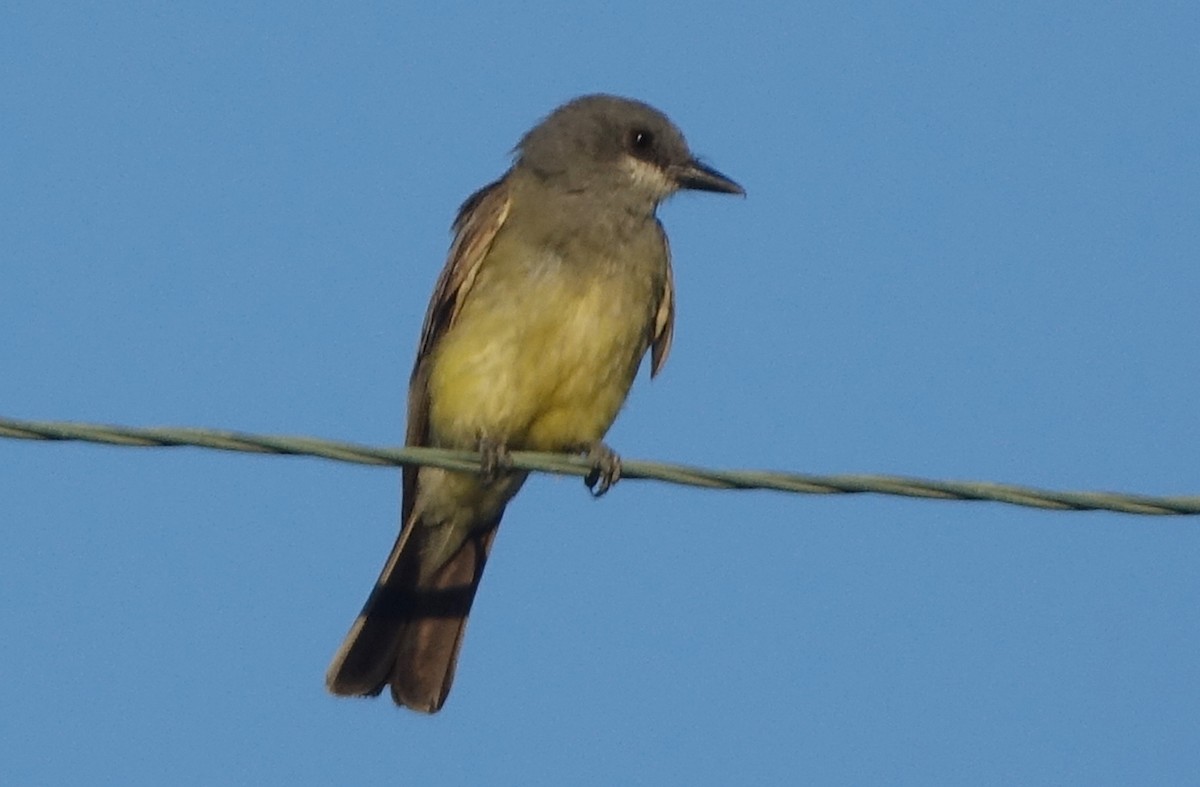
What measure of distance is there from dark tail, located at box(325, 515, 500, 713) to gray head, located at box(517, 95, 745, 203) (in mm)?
1569

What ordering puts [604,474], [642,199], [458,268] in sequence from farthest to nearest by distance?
[642,199] < [458,268] < [604,474]

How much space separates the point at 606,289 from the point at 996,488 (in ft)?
11.0

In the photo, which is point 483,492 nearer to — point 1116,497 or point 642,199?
point 642,199

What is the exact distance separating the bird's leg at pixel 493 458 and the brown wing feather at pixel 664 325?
107cm

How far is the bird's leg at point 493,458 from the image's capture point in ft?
23.0

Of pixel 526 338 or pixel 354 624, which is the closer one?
pixel 526 338

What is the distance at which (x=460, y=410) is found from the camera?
7.81 metres

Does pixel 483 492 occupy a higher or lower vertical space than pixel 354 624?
higher

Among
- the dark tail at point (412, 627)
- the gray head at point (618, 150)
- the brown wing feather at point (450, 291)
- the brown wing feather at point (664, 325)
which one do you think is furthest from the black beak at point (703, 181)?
the dark tail at point (412, 627)

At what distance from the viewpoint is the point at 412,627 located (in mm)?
8461

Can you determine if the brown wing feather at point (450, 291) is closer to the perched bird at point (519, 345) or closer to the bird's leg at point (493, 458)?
the perched bird at point (519, 345)

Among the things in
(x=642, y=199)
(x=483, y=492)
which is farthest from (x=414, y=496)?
(x=642, y=199)

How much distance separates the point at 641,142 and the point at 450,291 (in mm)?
1384

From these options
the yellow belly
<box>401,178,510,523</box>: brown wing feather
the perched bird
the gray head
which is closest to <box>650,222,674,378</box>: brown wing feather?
the perched bird
